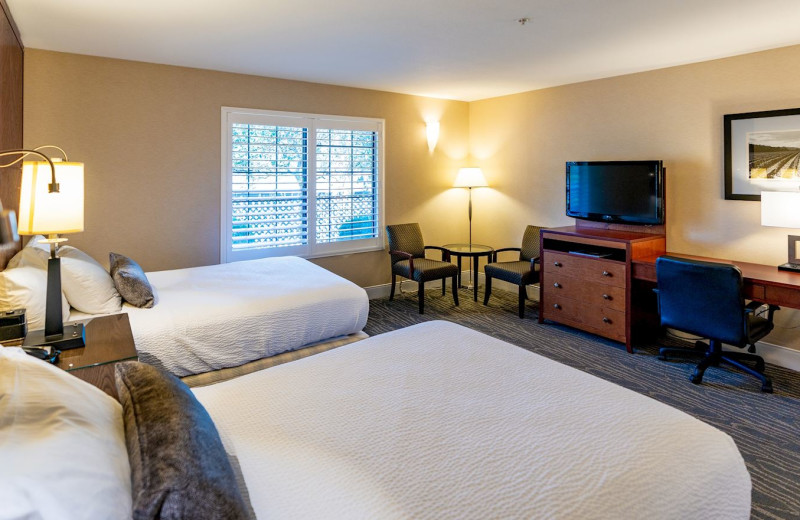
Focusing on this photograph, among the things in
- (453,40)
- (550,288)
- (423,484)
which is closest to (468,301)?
(550,288)

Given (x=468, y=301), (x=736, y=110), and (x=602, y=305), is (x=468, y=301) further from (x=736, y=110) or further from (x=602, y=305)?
(x=736, y=110)

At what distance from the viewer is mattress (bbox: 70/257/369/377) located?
108 inches

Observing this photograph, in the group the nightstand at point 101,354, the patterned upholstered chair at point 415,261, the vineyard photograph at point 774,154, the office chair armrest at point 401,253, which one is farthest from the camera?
the office chair armrest at point 401,253

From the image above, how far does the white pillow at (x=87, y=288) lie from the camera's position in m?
2.77

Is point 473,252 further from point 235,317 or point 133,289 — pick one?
point 133,289

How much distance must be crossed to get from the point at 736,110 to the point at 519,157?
232 centimetres

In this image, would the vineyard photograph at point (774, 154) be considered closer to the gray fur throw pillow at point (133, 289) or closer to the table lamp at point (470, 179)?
the table lamp at point (470, 179)

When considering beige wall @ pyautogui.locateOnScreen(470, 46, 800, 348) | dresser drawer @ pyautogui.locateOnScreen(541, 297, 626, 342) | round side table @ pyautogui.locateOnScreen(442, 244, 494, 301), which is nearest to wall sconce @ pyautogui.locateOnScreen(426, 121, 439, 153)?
beige wall @ pyautogui.locateOnScreen(470, 46, 800, 348)

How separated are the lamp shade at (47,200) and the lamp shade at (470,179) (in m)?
4.51

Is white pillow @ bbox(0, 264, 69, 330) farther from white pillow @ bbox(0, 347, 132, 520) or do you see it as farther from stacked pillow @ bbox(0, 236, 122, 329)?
white pillow @ bbox(0, 347, 132, 520)

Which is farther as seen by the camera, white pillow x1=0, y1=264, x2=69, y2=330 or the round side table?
the round side table

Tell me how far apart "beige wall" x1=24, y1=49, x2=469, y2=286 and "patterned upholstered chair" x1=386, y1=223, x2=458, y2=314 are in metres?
0.93

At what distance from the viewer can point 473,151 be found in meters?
6.43

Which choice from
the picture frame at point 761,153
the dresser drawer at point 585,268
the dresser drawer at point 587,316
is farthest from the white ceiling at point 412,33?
the dresser drawer at point 587,316
